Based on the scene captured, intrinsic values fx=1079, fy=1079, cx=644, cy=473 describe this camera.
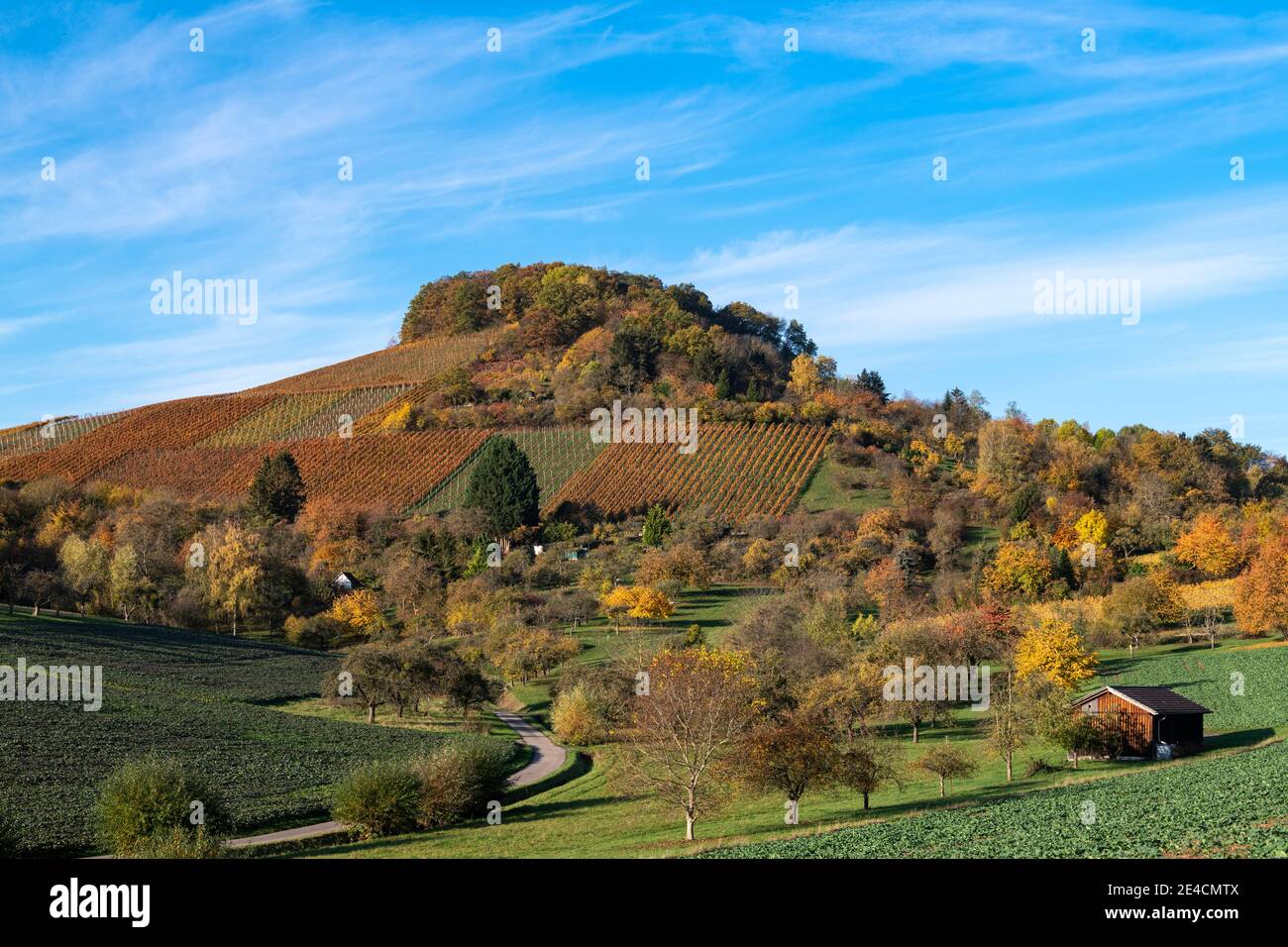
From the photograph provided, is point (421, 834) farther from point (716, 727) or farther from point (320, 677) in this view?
point (320, 677)

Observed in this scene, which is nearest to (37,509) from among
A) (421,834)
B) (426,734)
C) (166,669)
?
(166,669)

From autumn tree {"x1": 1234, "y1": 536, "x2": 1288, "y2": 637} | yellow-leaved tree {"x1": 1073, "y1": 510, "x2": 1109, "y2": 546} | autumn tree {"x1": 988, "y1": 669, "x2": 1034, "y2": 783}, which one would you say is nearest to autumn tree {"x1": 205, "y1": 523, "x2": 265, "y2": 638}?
autumn tree {"x1": 988, "y1": 669, "x2": 1034, "y2": 783}

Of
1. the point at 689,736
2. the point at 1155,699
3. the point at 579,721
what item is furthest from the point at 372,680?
the point at 1155,699

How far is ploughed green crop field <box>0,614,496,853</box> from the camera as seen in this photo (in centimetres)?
3478

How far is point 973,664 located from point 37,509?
274 feet

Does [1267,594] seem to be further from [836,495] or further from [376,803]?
[376,803]

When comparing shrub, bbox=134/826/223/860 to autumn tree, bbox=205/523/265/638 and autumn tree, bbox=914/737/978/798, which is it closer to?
autumn tree, bbox=914/737/978/798

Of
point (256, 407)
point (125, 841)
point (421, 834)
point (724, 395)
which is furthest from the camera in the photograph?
point (256, 407)

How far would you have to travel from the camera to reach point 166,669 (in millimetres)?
60656

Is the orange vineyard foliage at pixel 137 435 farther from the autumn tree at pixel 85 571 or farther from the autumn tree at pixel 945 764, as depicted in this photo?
the autumn tree at pixel 945 764

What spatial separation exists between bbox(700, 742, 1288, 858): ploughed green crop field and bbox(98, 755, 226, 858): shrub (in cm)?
1470

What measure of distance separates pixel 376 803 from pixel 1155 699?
30.6 m

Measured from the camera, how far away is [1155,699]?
143 ft

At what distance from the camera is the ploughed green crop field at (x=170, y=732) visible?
114ft
